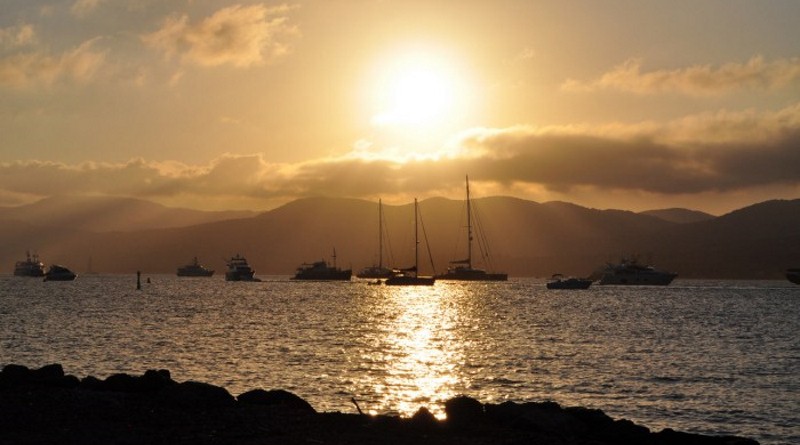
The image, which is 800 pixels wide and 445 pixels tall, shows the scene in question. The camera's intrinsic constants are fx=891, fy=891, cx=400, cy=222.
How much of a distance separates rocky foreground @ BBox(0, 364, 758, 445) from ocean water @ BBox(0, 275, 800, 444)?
30.9 feet

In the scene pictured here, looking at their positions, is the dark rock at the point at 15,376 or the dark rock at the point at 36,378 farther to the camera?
the dark rock at the point at 36,378

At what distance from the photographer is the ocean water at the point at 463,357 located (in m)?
40.6

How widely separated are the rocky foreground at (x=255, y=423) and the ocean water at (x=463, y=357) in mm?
9407

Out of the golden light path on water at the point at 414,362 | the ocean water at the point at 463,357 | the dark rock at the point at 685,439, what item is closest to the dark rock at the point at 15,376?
the ocean water at the point at 463,357

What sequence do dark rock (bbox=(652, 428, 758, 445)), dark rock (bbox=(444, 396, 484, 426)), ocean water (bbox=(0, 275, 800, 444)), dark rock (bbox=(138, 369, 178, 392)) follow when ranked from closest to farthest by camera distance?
dark rock (bbox=(652, 428, 758, 445)) → dark rock (bbox=(444, 396, 484, 426)) → dark rock (bbox=(138, 369, 178, 392)) → ocean water (bbox=(0, 275, 800, 444))

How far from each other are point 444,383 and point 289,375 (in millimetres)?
8618

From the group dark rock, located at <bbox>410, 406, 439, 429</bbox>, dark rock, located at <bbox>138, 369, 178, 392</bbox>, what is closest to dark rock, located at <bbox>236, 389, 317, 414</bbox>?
dark rock, located at <bbox>138, 369, 178, 392</bbox>

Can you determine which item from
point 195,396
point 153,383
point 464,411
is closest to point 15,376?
point 153,383

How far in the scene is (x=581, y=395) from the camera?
42.8 m

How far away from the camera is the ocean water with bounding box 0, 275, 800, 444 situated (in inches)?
1599

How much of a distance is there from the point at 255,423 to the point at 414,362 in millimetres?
33728

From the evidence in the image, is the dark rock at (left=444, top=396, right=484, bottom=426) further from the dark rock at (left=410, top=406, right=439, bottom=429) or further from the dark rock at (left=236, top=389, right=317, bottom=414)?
the dark rock at (left=236, top=389, right=317, bottom=414)

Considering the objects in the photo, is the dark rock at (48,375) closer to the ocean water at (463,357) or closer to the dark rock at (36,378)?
the dark rock at (36,378)

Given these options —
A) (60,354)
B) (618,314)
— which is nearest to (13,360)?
(60,354)
